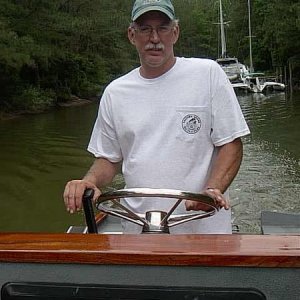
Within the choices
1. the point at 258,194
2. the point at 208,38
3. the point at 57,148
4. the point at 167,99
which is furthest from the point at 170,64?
the point at 208,38

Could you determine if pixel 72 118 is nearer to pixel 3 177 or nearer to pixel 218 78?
pixel 3 177

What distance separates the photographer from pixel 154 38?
8.81 ft

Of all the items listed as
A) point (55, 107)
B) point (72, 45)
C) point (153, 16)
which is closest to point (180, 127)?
point (153, 16)

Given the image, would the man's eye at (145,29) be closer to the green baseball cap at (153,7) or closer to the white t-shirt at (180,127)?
the green baseball cap at (153,7)

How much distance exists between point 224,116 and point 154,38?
0.45 m

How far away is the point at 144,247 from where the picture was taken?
1917 millimetres

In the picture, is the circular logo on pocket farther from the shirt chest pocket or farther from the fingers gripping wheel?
the fingers gripping wheel

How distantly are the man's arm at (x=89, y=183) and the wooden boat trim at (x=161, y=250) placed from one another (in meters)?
0.44

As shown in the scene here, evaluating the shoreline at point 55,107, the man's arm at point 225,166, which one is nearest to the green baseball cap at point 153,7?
the man's arm at point 225,166

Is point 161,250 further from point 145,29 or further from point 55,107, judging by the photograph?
point 55,107

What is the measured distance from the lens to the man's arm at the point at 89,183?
8.21 feet

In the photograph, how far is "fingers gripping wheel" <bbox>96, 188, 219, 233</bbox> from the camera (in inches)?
87.7

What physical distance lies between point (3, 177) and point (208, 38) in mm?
62110

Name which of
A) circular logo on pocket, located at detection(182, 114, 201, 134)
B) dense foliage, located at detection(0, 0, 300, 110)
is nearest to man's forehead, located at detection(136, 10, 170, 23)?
circular logo on pocket, located at detection(182, 114, 201, 134)
